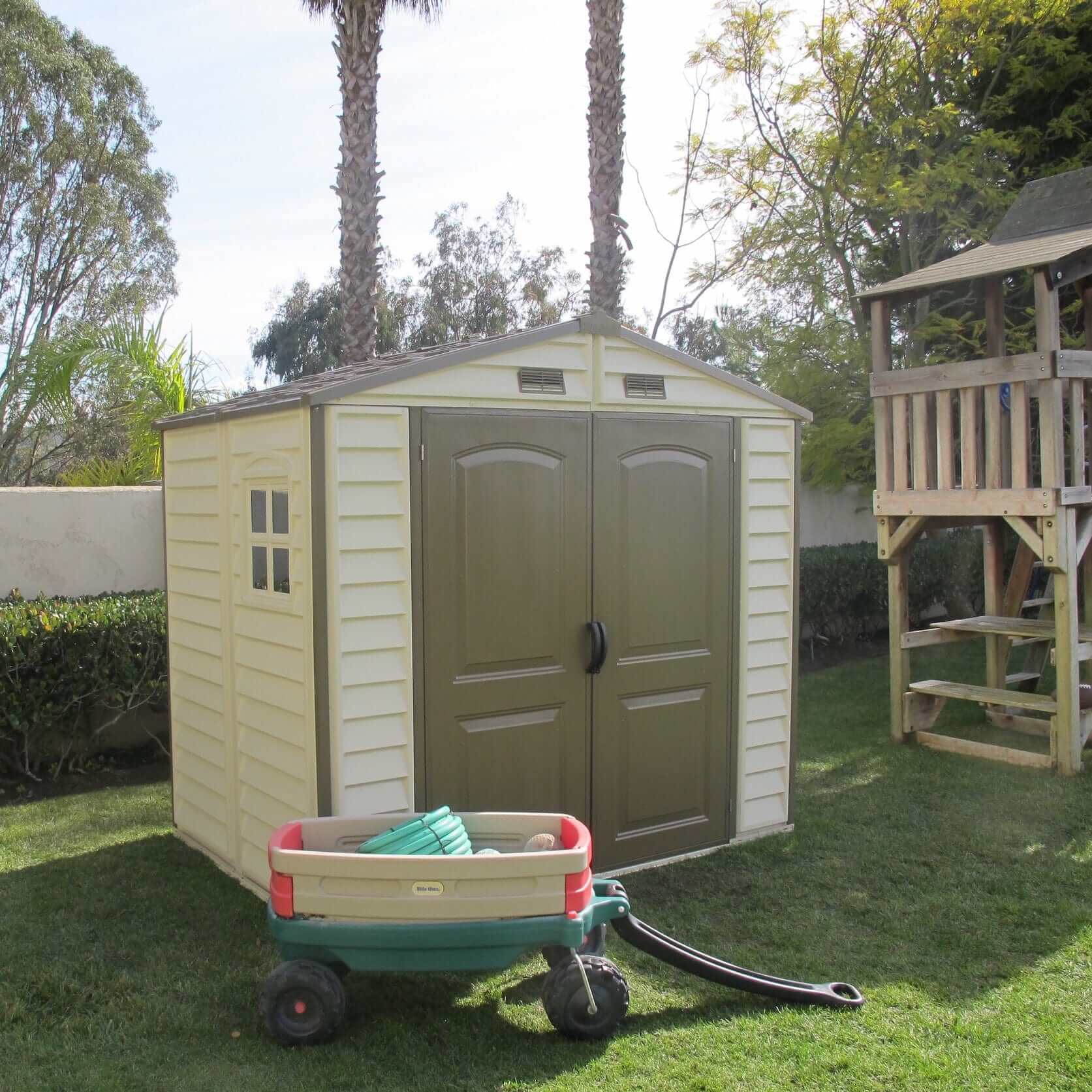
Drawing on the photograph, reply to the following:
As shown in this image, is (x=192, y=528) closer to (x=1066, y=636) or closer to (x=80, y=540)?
(x=80, y=540)

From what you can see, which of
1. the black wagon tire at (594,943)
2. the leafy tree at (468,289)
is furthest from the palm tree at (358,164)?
the leafy tree at (468,289)

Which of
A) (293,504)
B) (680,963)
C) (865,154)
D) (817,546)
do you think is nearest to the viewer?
(680,963)

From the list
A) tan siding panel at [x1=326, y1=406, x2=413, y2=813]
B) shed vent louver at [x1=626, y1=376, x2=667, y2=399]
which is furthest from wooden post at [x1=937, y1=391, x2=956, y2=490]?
tan siding panel at [x1=326, y1=406, x2=413, y2=813]

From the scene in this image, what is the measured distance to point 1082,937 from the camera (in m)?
4.37

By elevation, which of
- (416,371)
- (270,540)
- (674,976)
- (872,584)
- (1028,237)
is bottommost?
(674,976)

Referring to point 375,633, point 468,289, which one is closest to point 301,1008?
point 375,633

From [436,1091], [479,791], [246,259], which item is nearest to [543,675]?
[479,791]

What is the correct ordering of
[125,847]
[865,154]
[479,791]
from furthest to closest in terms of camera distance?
[865,154] → [125,847] → [479,791]

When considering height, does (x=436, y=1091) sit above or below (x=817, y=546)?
below

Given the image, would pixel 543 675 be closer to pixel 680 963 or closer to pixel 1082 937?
pixel 680 963

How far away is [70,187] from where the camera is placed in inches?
1053

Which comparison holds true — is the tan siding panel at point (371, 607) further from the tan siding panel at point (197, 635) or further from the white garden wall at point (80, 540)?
the white garden wall at point (80, 540)

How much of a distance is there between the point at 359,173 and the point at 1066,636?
8229 millimetres

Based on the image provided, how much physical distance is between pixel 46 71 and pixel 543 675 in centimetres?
2619
